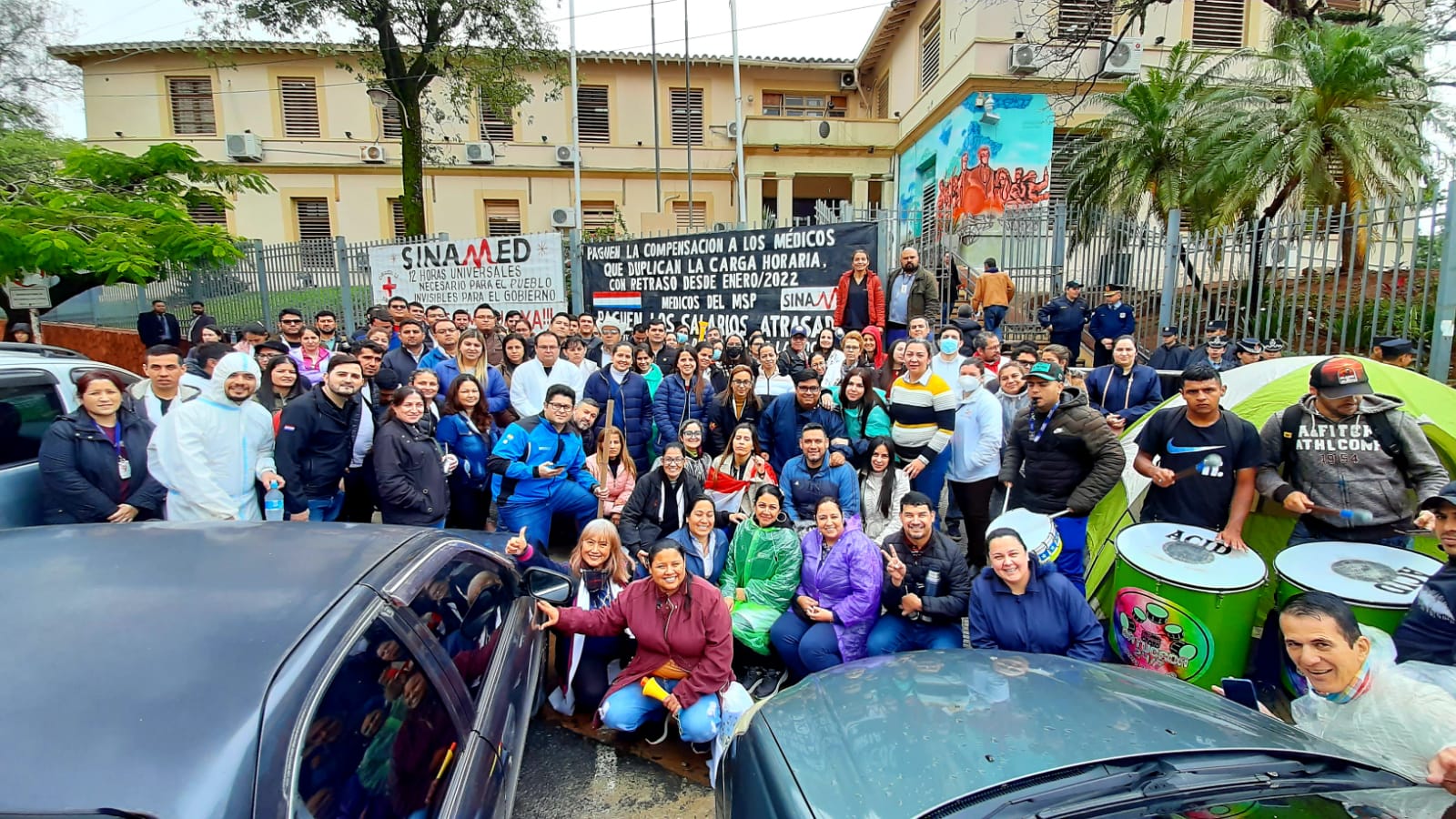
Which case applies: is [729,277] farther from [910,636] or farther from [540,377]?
[910,636]

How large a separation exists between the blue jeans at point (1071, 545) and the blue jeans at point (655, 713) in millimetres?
2447

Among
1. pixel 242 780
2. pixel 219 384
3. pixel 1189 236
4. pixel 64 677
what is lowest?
pixel 242 780

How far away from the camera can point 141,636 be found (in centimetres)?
153

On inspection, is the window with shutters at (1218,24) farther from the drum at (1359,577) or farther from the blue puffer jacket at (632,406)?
the drum at (1359,577)

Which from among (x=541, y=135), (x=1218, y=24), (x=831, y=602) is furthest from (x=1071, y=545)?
(x=541, y=135)

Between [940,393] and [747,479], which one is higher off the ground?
[940,393]

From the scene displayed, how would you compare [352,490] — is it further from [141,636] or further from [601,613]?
[141,636]

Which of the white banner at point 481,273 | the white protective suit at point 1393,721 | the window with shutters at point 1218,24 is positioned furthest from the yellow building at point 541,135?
the white protective suit at point 1393,721

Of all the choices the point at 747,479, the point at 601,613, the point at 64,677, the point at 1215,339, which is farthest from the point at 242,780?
the point at 1215,339

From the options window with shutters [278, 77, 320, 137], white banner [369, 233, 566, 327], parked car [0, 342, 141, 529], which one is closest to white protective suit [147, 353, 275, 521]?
parked car [0, 342, 141, 529]

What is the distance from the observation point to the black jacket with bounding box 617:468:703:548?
492cm

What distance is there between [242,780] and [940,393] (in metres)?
4.91

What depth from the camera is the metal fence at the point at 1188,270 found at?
6496mm

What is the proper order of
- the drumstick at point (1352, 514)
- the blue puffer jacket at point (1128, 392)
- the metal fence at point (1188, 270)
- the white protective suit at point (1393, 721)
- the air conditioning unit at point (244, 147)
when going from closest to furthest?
the white protective suit at point (1393, 721), the drumstick at point (1352, 514), the blue puffer jacket at point (1128, 392), the metal fence at point (1188, 270), the air conditioning unit at point (244, 147)
